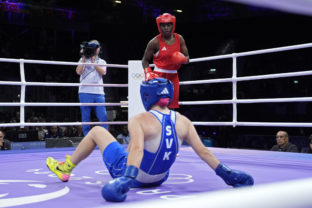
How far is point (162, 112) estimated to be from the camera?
1692 millimetres

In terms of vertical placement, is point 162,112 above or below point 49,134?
above

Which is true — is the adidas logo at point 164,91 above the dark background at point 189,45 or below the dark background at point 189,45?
below

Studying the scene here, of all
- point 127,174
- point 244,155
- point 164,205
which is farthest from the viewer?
point 244,155

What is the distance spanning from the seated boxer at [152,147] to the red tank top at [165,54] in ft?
4.31

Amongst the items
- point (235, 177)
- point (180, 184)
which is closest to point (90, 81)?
point (180, 184)

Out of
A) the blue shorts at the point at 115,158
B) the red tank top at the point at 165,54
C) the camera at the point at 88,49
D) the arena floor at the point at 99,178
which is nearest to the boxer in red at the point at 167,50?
the red tank top at the point at 165,54

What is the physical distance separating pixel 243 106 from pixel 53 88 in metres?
5.30

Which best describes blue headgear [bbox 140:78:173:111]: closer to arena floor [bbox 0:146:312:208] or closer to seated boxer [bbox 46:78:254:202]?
seated boxer [bbox 46:78:254:202]

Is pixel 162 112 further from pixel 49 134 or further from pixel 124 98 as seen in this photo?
pixel 124 98

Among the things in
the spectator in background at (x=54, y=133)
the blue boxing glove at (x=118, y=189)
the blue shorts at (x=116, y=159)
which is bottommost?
the spectator in background at (x=54, y=133)

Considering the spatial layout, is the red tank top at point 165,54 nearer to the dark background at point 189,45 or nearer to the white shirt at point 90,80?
the white shirt at point 90,80

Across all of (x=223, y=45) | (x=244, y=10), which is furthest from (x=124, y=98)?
(x=244, y=10)

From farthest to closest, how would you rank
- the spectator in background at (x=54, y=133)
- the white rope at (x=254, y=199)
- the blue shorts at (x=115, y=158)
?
the spectator in background at (x=54, y=133), the blue shorts at (x=115, y=158), the white rope at (x=254, y=199)

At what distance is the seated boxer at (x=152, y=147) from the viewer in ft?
5.09
